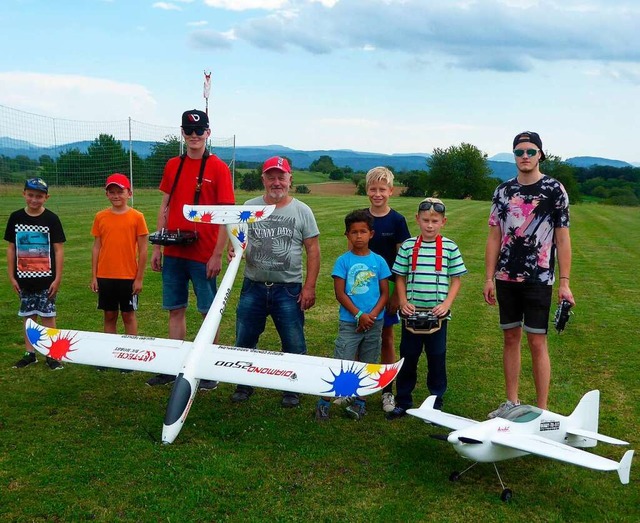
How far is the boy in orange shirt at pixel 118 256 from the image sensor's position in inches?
240

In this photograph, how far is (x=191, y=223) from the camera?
222 inches

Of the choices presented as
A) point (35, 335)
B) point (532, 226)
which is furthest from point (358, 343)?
point (35, 335)

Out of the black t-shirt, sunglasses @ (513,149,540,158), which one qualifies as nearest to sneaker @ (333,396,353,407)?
sunglasses @ (513,149,540,158)

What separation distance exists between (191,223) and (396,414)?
262cm

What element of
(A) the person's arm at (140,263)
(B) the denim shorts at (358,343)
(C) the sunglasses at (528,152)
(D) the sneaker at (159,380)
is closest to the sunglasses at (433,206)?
(C) the sunglasses at (528,152)

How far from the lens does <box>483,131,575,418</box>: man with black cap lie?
481 centimetres

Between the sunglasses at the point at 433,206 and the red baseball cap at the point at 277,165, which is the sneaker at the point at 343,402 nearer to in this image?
the sunglasses at the point at 433,206

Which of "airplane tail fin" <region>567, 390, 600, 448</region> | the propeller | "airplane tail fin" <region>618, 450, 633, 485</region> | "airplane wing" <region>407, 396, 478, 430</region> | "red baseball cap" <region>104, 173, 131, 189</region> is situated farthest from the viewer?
"red baseball cap" <region>104, 173, 131, 189</region>

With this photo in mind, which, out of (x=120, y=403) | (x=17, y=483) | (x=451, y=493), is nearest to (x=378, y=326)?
(x=451, y=493)

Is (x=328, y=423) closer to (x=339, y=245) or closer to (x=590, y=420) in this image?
(x=590, y=420)

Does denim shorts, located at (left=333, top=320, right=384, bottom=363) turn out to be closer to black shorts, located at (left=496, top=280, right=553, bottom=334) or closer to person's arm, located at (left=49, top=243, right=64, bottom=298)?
black shorts, located at (left=496, top=280, right=553, bottom=334)

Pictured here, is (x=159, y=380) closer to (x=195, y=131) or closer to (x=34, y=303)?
(x=34, y=303)

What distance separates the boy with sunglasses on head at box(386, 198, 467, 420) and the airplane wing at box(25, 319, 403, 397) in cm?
69

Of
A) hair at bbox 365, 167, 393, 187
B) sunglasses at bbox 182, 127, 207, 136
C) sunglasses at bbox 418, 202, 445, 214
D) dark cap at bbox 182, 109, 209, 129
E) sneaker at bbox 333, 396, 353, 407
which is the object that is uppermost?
dark cap at bbox 182, 109, 209, 129
